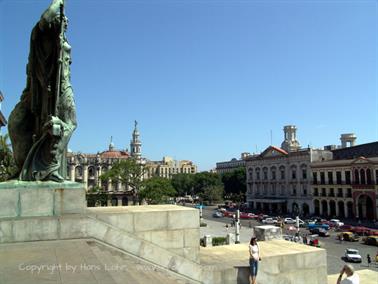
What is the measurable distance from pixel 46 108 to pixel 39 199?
6.37ft

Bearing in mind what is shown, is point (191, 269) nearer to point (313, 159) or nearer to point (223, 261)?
point (223, 261)

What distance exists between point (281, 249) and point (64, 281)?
681cm

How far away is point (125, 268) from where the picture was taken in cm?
503

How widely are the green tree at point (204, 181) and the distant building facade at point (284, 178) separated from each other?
78.0 ft

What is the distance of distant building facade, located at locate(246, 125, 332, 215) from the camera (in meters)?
56.1

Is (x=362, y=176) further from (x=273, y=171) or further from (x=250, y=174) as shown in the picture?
(x=250, y=174)

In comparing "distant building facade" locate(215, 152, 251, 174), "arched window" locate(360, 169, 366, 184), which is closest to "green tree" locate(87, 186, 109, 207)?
"arched window" locate(360, 169, 366, 184)

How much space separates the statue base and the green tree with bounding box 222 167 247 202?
7861 cm

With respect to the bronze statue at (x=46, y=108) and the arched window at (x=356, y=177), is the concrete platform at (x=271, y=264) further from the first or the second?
the arched window at (x=356, y=177)

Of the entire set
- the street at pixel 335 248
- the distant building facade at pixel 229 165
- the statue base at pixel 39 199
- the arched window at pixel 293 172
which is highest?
the distant building facade at pixel 229 165

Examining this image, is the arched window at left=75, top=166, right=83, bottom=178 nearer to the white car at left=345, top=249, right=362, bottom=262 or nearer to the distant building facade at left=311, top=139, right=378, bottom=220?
the distant building facade at left=311, top=139, right=378, bottom=220

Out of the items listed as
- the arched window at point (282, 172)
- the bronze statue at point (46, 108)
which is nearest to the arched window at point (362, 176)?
the arched window at point (282, 172)

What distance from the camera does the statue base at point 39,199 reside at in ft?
20.4

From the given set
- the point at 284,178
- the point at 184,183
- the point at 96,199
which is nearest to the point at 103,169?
the point at 184,183
